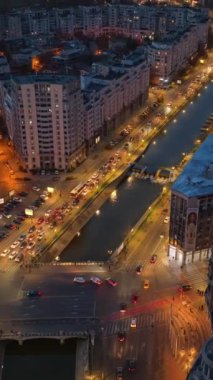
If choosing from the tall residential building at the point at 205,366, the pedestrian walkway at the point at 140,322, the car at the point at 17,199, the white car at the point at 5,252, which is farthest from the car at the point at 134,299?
the car at the point at 17,199

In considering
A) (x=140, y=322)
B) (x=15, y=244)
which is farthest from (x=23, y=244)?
(x=140, y=322)

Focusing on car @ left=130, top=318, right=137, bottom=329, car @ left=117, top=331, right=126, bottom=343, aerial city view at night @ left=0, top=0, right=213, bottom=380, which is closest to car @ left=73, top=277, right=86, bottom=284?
aerial city view at night @ left=0, top=0, right=213, bottom=380

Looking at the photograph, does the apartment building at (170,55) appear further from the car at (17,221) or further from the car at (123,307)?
the car at (123,307)

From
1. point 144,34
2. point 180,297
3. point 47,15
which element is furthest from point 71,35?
point 180,297

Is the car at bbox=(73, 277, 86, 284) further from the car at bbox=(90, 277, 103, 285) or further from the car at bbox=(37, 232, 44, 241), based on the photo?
the car at bbox=(37, 232, 44, 241)

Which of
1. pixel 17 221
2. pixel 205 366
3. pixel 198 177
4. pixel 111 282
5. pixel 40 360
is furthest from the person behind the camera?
pixel 17 221

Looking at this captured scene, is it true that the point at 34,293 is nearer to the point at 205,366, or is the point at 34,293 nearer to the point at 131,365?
the point at 131,365
